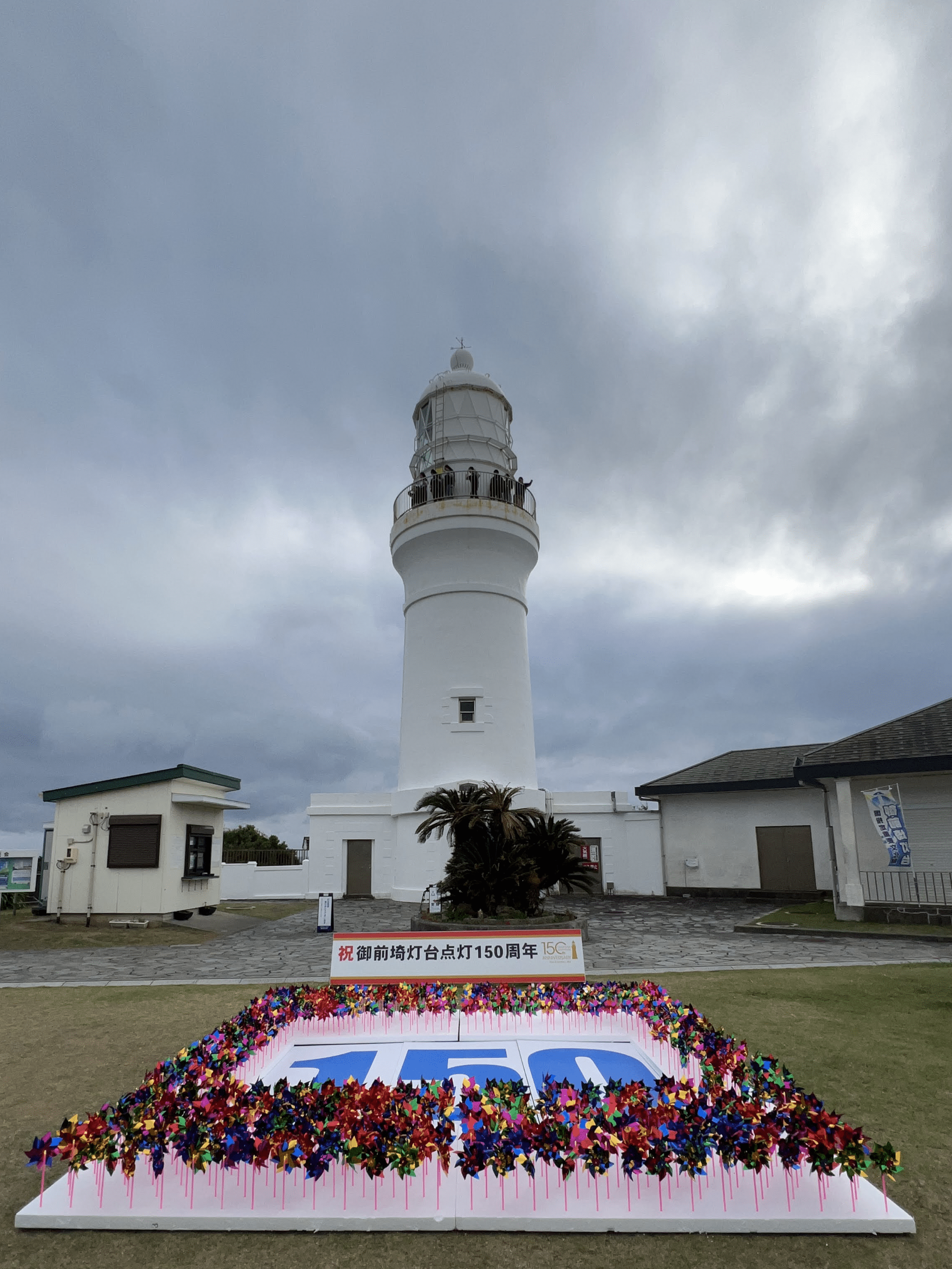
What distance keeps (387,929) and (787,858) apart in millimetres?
13427

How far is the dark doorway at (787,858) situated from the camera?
75.2 feet

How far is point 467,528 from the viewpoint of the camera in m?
23.2

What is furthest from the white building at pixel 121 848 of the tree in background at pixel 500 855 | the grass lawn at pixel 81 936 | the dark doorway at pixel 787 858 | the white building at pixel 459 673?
the dark doorway at pixel 787 858

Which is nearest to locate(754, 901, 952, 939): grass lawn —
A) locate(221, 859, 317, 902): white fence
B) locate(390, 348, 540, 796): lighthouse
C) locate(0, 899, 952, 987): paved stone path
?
locate(0, 899, 952, 987): paved stone path

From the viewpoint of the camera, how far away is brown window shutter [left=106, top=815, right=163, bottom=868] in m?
17.2

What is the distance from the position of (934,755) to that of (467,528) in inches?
536

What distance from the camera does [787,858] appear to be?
76.2 feet

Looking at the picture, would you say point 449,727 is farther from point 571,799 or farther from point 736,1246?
point 736,1246

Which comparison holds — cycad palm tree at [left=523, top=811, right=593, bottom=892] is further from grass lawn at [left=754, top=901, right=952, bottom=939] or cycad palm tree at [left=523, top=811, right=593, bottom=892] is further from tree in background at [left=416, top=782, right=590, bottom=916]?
grass lawn at [left=754, top=901, right=952, bottom=939]

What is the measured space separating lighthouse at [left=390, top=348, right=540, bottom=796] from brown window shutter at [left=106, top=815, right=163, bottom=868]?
7.60 m

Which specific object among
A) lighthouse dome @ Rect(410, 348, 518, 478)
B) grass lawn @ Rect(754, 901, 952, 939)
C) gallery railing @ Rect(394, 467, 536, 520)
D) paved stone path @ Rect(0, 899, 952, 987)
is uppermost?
lighthouse dome @ Rect(410, 348, 518, 478)

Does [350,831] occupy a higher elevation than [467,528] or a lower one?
lower

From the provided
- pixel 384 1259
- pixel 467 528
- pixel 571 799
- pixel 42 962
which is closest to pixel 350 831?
pixel 571 799

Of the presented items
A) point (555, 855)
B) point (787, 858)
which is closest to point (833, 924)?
point (555, 855)
